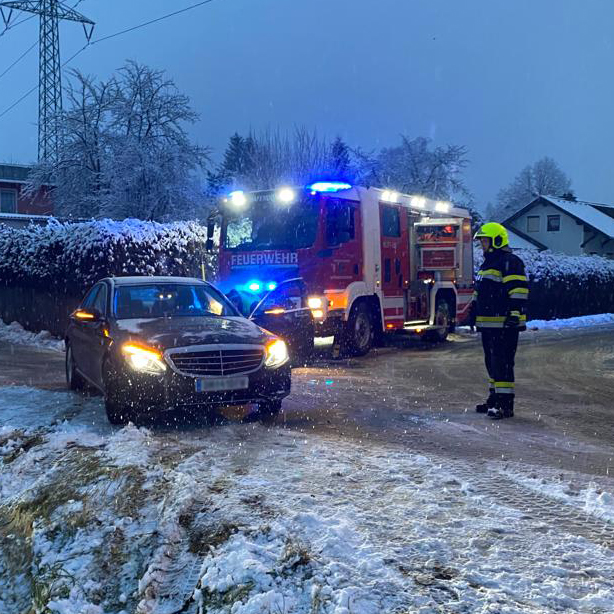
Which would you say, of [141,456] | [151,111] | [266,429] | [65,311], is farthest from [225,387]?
[151,111]

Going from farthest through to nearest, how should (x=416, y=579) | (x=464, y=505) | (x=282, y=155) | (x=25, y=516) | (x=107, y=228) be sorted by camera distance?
(x=282, y=155) → (x=107, y=228) → (x=25, y=516) → (x=464, y=505) → (x=416, y=579)

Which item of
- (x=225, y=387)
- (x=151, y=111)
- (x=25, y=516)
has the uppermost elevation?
(x=151, y=111)

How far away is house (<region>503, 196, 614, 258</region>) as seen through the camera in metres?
53.7

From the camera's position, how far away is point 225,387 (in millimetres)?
6609

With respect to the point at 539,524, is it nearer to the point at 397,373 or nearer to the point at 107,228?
the point at 397,373

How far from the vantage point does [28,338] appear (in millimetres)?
16453

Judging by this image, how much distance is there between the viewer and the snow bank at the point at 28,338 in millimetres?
15320

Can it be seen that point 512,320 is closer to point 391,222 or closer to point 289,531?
point 289,531

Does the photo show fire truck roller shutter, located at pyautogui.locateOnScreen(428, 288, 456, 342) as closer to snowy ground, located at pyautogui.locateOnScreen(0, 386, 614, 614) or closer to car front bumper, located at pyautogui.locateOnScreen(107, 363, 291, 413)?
car front bumper, located at pyautogui.locateOnScreen(107, 363, 291, 413)

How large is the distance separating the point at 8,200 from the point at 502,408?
141 feet

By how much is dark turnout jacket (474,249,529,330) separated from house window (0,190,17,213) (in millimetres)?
42264

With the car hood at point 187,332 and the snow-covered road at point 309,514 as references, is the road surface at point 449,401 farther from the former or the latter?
the car hood at point 187,332

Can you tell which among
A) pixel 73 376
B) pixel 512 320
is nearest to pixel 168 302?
pixel 73 376

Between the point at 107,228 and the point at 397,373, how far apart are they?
717cm
